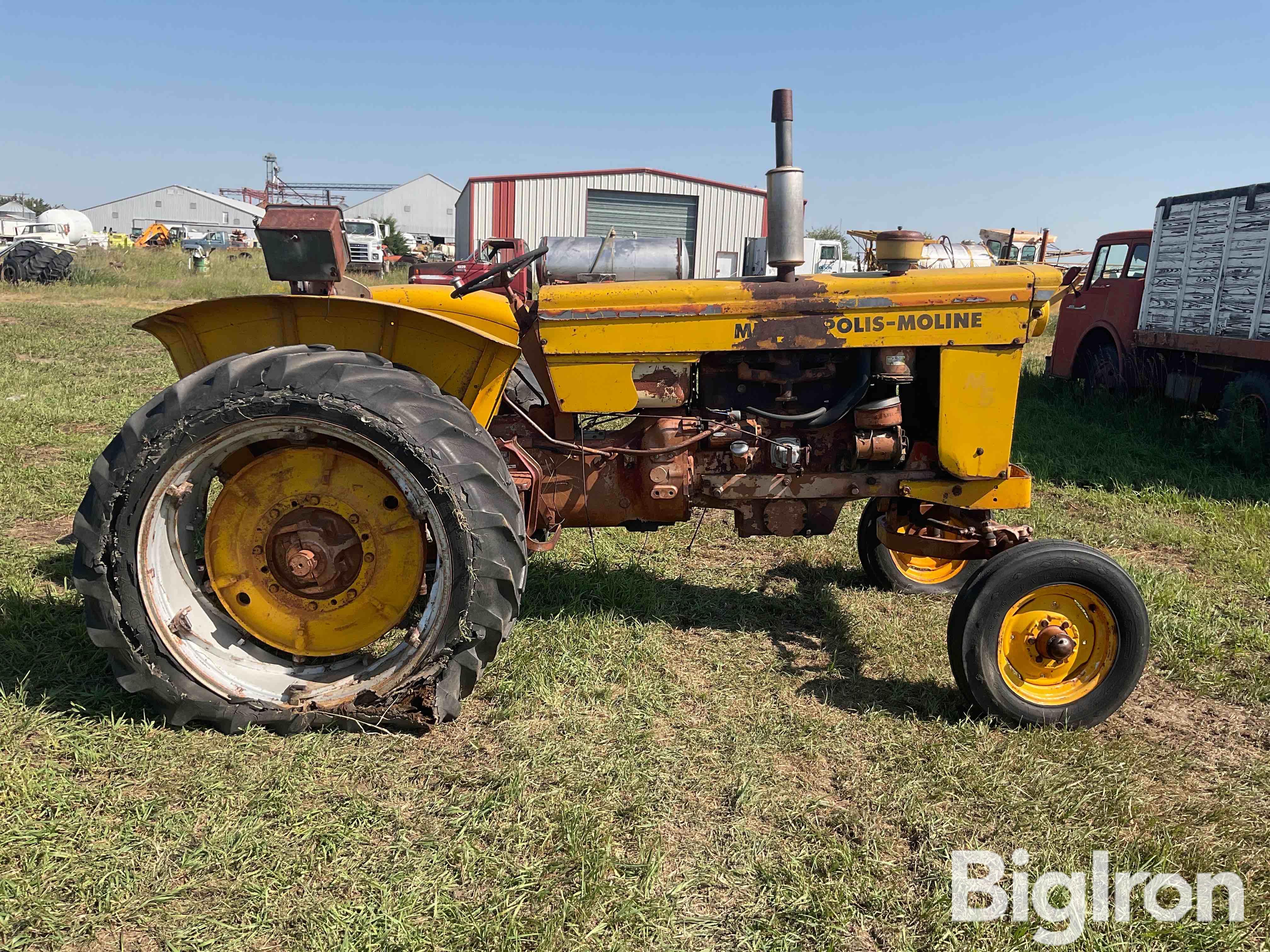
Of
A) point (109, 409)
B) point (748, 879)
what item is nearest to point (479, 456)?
point (748, 879)

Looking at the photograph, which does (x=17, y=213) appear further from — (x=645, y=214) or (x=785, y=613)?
(x=785, y=613)

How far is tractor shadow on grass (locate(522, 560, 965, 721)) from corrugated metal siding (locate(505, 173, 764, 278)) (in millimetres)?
20532

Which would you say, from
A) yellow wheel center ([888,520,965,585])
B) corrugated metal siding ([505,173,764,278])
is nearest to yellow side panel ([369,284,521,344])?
→ yellow wheel center ([888,520,965,585])

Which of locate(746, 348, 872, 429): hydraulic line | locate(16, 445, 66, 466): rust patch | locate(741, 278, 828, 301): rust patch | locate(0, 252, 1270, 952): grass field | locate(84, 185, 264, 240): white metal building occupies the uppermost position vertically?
locate(84, 185, 264, 240): white metal building

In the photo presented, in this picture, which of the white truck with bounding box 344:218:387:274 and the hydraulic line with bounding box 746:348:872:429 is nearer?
the hydraulic line with bounding box 746:348:872:429

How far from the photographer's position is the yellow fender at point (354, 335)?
120 inches

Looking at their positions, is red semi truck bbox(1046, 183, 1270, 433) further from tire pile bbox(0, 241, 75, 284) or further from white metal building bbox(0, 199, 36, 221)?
white metal building bbox(0, 199, 36, 221)

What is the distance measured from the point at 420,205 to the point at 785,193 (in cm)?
7083

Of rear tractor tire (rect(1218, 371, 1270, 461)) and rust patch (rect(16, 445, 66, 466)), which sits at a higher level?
rear tractor tire (rect(1218, 371, 1270, 461))

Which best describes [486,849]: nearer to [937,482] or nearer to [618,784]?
[618,784]

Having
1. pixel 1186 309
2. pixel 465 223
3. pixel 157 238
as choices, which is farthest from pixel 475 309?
pixel 157 238

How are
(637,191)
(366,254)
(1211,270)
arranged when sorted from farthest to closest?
(366,254) < (637,191) < (1211,270)

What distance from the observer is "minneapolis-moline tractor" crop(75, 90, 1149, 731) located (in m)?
2.76

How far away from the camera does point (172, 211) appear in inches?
2977
